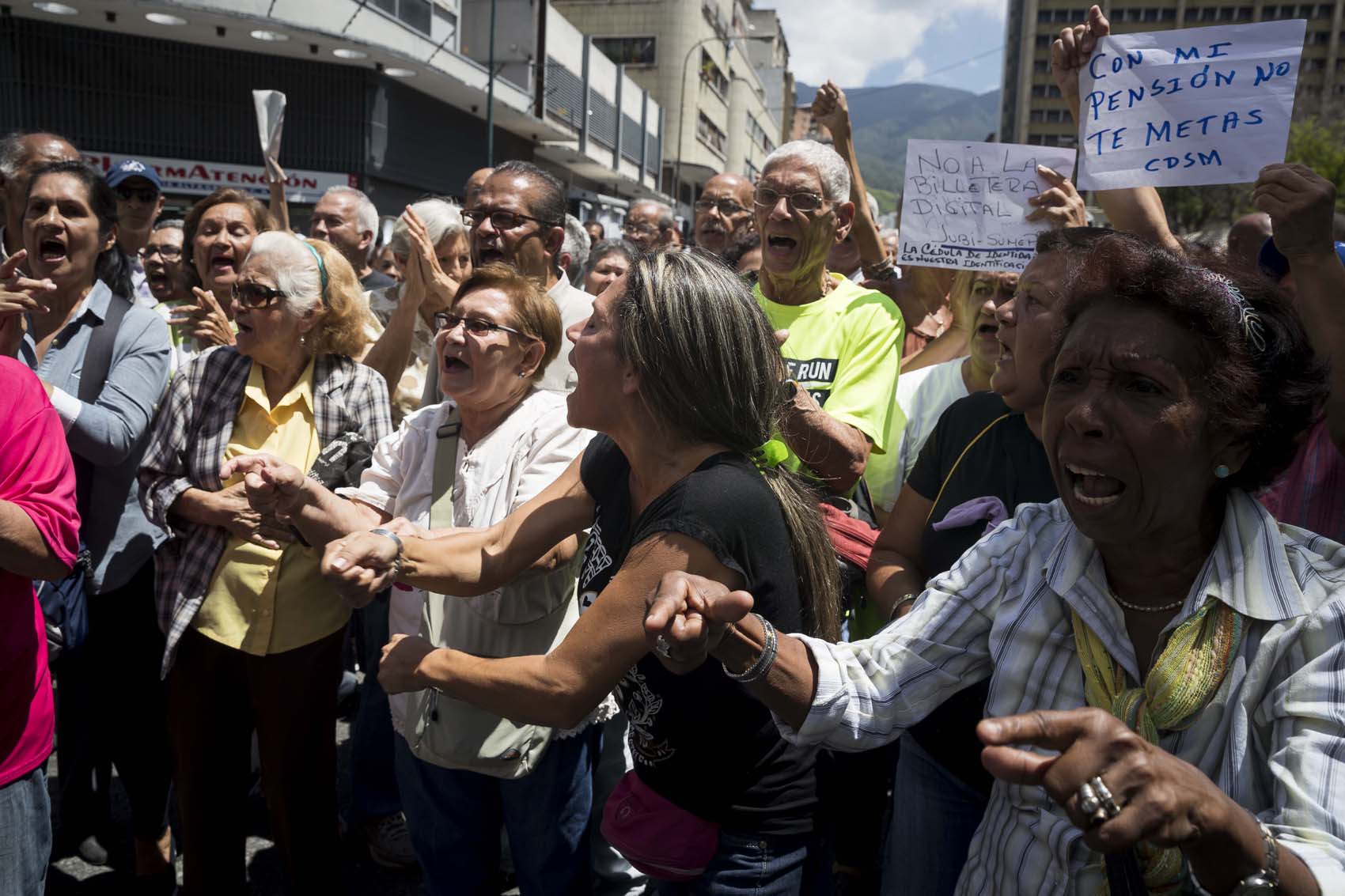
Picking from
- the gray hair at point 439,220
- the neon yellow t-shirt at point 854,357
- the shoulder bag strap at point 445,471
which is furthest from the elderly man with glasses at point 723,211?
the shoulder bag strap at point 445,471

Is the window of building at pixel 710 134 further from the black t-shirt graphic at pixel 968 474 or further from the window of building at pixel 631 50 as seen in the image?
the black t-shirt graphic at pixel 968 474

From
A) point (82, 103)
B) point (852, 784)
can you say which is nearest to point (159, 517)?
point (852, 784)

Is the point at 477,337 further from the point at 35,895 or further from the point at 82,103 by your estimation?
the point at 82,103

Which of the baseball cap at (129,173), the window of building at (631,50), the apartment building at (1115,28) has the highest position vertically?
the apartment building at (1115,28)

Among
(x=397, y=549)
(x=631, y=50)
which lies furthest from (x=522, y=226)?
(x=631, y=50)

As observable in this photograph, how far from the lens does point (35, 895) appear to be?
2240 mm

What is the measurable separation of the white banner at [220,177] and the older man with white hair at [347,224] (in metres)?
18.0

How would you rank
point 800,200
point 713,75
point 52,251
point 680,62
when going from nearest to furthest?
point 800,200, point 52,251, point 680,62, point 713,75

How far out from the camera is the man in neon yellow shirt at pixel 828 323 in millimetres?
2947

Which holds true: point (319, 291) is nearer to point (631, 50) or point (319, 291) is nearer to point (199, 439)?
point (199, 439)

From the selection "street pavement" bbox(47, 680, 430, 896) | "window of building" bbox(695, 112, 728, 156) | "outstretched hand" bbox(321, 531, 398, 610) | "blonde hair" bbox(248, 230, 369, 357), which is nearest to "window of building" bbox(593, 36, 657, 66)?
"window of building" bbox(695, 112, 728, 156)

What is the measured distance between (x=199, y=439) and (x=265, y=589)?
0.52 metres

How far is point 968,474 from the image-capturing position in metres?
2.41

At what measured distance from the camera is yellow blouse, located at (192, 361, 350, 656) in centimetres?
301
